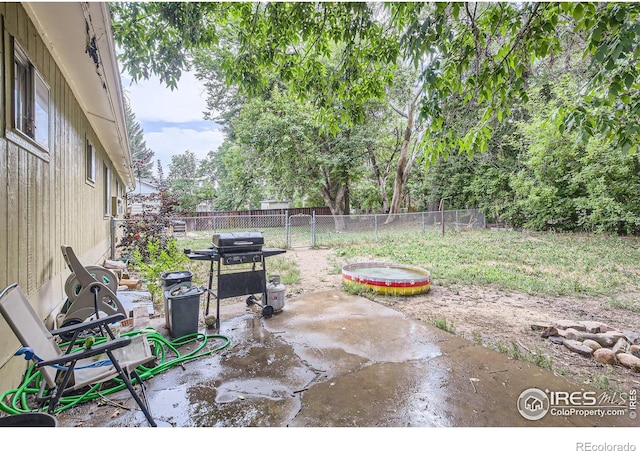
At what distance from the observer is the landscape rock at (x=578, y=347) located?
2.93 meters

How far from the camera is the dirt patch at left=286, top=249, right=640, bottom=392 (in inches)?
104

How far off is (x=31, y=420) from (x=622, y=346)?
14.7 feet

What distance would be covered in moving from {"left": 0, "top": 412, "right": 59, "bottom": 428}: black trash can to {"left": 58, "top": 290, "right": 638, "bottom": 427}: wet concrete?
722mm

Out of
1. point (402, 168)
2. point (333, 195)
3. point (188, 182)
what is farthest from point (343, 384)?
point (188, 182)

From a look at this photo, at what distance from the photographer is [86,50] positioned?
276cm

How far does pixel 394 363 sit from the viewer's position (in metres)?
2.71

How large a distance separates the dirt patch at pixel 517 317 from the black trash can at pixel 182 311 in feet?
6.39

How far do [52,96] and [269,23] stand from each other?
2376mm

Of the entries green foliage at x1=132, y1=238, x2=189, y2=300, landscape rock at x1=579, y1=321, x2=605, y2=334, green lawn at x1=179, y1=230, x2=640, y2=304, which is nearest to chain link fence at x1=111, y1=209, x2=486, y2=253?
green lawn at x1=179, y1=230, x2=640, y2=304

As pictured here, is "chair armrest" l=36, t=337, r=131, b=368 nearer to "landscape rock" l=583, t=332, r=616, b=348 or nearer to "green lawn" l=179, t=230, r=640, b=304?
"landscape rock" l=583, t=332, r=616, b=348

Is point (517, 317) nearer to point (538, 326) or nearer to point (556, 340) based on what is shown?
point (538, 326)

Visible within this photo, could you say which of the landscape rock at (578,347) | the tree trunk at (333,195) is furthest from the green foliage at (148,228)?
the tree trunk at (333,195)

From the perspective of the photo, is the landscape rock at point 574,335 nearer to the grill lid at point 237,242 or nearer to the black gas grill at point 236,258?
the black gas grill at point 236,258
